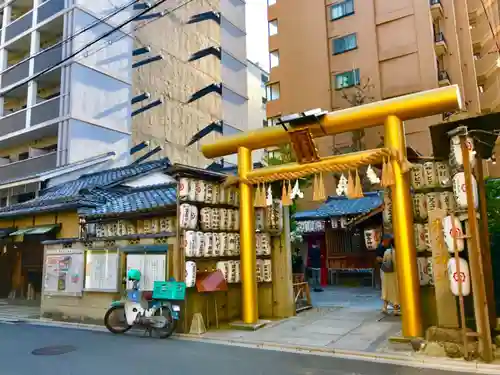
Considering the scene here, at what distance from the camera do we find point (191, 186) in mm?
11789

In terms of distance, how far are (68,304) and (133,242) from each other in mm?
3466

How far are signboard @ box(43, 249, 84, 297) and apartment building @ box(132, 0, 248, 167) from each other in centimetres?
1861

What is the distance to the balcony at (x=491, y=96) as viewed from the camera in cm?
3275

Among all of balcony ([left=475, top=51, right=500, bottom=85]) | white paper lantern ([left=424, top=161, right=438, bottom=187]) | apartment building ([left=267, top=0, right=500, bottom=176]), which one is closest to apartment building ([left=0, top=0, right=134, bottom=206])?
apartment building ([left=267, top=0, right=500, bottom=176])

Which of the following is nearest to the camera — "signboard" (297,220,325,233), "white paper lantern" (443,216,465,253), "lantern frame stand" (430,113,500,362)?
"lantern frame stand" (430,113,500,362)

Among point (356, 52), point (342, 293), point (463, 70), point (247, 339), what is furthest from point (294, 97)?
point (247, 339)

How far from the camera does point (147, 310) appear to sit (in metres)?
10.9

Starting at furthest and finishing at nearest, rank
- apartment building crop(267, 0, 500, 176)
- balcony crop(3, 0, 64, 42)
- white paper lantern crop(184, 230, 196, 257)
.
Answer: apartment building crop(267, 0, 500, 176)
balcony crop(3, 0, 64, 42)
white paper lantern crop(184, 230, 196, 257)

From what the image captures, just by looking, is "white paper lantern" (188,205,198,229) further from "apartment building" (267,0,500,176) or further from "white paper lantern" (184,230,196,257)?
"apartment building" (267,0,500,176)

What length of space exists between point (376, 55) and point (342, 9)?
519 centimetres

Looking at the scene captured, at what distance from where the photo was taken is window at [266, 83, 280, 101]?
34.7 meters

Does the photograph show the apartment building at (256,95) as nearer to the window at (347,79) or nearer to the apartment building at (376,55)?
the apartment building at (376,55)

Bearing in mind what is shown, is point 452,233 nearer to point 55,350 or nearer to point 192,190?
point 192,190

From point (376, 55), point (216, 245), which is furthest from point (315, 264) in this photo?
point (376, 55)
